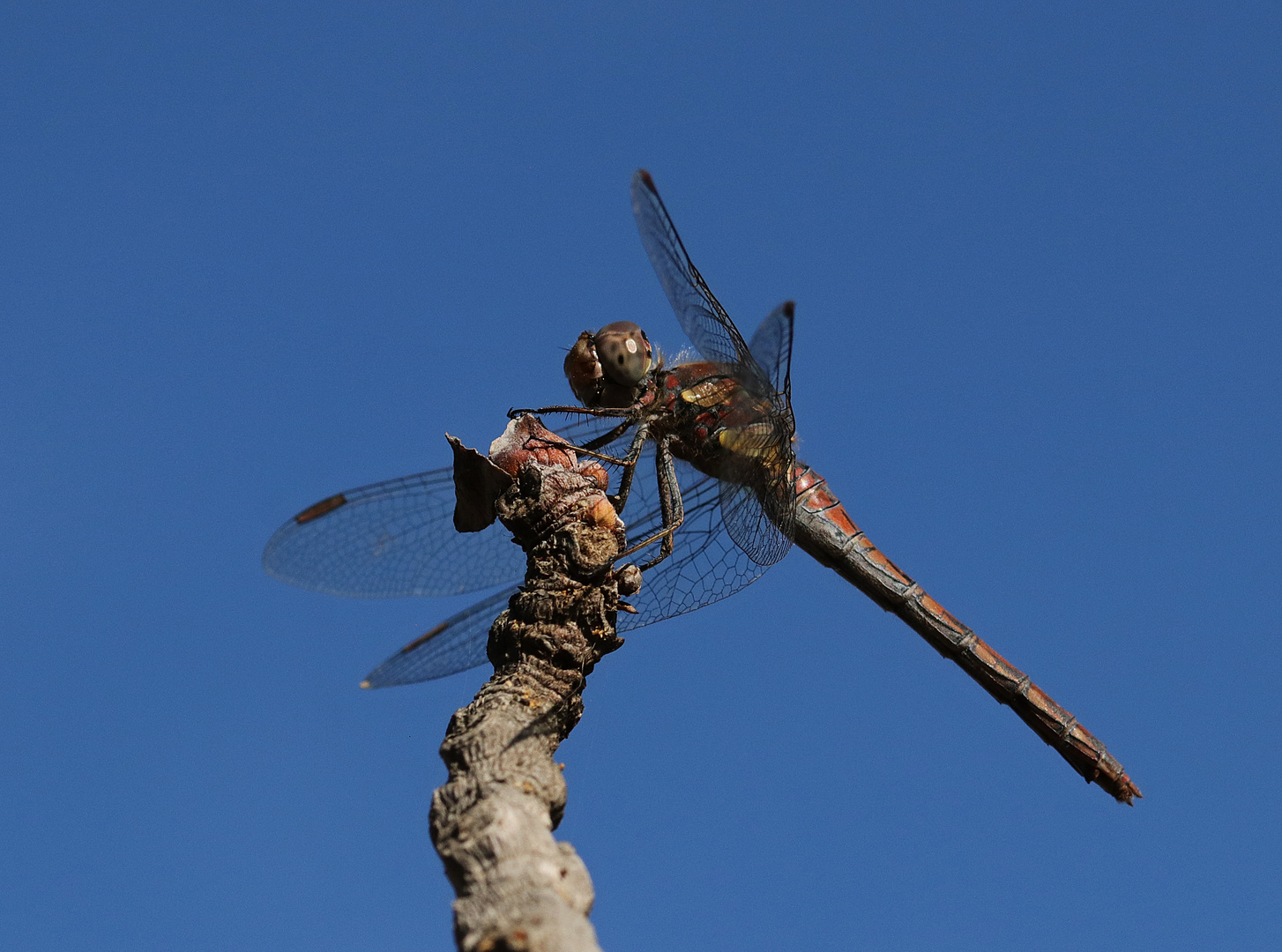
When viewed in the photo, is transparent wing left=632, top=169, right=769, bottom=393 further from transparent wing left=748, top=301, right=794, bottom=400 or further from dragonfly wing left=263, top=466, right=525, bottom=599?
dragonfly wing left=263, top=466, right=525, bottom=599

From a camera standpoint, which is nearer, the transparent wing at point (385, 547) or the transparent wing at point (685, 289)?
the transparent wing at point (685, 289)

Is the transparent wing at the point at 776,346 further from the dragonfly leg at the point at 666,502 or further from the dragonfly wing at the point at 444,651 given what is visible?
the dragonfly wing at the point at 444,651

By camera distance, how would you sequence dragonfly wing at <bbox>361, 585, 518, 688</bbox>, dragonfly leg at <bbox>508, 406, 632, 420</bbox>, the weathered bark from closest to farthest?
the weathered bark < dragonfly leg at <bbox>508, 406, 632, 420</bbox> < dragonfly wing at <bbox>361, 585, 518, 688</bbox>

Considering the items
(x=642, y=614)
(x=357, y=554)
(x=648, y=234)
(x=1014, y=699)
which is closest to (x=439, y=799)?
(x=642, y=614)

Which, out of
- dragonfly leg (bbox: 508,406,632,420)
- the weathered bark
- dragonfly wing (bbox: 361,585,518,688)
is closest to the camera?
the weathered bark

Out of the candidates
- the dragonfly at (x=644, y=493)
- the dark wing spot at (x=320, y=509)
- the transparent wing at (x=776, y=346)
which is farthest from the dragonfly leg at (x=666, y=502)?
the dark wing spot at (x=320, y=509)

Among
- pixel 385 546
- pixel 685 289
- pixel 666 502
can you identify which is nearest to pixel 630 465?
pixel 666 502

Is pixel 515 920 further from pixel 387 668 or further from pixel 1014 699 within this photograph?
pixel 1014 699

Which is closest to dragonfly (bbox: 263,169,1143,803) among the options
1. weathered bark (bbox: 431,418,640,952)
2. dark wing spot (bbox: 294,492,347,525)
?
dark wing spot (bbox: 294,492,347,525)
